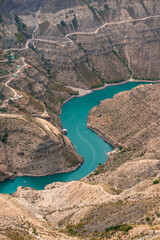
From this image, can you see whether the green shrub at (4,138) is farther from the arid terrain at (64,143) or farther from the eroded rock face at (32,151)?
the arid terrain at (64,143)

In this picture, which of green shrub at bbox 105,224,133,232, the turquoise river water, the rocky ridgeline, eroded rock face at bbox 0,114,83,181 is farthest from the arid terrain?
the turquoise river water

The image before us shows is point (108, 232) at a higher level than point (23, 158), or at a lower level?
higher

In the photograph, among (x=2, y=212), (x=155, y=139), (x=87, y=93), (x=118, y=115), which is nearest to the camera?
(x=2, y=212)

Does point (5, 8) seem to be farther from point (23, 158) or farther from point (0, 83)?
point (23, 158)

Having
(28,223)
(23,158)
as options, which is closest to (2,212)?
(28,223)

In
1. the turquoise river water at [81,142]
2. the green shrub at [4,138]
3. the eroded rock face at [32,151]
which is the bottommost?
the turquoise river water at [81,142]

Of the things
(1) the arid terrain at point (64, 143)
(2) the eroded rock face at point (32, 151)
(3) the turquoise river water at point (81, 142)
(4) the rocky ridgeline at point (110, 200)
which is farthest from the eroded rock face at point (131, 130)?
(2) the eroded rock face at point (32, 151)

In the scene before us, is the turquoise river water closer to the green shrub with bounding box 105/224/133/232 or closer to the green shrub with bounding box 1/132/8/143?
the green shrub with bounding box 1/132/8/143
